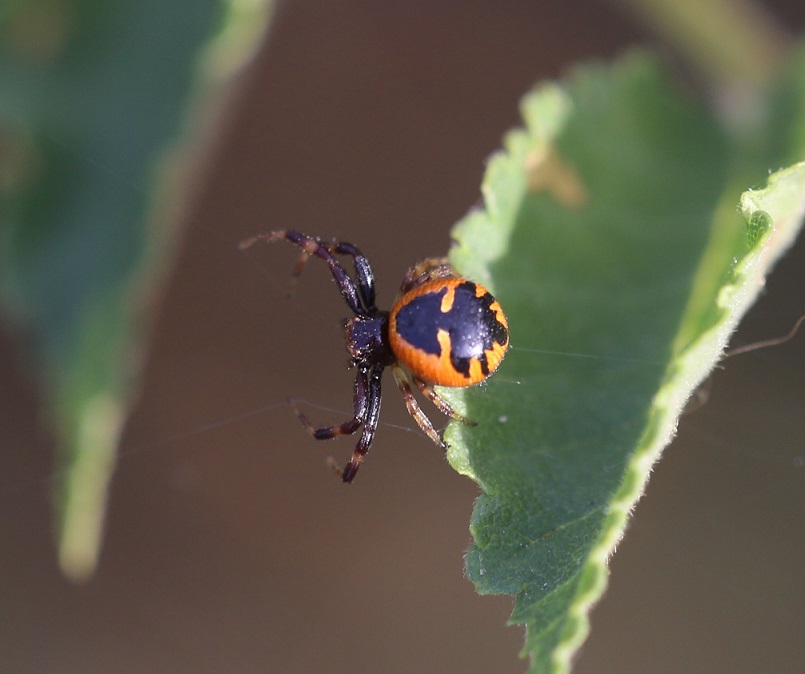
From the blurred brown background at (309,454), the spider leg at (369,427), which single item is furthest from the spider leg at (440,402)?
the blurred brown background at (309,454)

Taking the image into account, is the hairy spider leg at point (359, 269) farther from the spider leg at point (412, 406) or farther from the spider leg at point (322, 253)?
the spider leg at point (412, 406)

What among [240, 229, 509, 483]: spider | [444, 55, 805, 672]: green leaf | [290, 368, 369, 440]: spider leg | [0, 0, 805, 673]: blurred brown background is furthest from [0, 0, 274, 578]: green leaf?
[0, 0, 805, 673]: blurred brown background

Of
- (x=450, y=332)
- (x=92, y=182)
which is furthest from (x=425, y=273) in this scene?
(x=92, y=182)

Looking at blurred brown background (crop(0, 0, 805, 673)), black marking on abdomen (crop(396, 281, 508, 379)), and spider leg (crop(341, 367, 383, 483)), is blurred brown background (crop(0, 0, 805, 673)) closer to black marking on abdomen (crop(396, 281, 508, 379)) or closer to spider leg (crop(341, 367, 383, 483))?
spider leg (crop(341, 367, 383, 483))

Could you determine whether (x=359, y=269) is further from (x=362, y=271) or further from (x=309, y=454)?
(x=309, y=454)

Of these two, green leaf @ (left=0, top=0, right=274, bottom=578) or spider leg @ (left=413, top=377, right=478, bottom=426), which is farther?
green leaf @ (left=0, top=0, right=274, bottom=578)

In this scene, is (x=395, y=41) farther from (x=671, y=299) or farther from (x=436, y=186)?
(x=671, y=299)
